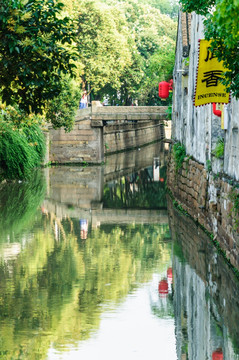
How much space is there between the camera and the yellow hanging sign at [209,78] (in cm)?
1366

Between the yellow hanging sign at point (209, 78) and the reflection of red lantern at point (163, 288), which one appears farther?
the yellow hanging sign at point (209, 78)

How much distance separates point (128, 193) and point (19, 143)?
4915mm

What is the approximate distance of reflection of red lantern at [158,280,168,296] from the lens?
37.6 feet

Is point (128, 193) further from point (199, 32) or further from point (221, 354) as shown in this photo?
point (221, 354)

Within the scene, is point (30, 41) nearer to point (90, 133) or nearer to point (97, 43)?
point (90, 133)

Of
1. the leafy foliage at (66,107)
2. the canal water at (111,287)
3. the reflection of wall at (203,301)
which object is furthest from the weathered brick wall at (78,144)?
the reflection of wall at (203,301)

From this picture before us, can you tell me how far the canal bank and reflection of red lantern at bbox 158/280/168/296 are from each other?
3.75 ft

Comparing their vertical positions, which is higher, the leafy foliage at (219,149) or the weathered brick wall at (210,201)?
the leafy foliage at (219,149)

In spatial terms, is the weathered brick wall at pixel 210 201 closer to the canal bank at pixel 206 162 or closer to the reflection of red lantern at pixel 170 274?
the canal bank at pixel 206 162

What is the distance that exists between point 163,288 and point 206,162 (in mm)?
7198

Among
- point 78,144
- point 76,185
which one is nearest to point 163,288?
point 76,185

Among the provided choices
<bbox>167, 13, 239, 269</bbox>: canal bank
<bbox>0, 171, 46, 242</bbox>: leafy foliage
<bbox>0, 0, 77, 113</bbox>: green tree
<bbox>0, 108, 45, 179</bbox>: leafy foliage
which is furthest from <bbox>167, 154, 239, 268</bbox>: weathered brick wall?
<bbox>0, 108, 45, 179</bbox>: leafy foliage

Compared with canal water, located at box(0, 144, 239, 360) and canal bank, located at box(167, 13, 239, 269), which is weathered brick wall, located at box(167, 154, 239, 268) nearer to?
canal bank, located at box(167, 13, 239, 269)

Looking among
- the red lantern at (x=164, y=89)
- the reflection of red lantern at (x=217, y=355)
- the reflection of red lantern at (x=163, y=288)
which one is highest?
the red lantern at (x=164, y=89)
